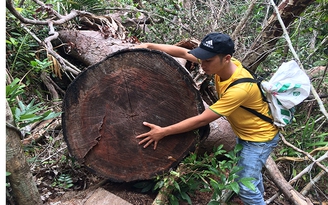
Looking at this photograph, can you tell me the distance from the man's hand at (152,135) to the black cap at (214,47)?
709 millimetres

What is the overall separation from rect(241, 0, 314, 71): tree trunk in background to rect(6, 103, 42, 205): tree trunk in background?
9.81 feet

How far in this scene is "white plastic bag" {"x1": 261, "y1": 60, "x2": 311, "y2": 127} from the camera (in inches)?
84.1

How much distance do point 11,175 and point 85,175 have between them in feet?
3.26

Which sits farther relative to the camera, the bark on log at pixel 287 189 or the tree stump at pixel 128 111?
the bark on log at pixel 287 189

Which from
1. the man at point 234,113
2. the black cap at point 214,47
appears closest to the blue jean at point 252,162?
the man at point 234,113

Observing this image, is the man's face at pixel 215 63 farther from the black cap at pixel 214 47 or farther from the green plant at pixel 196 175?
the green plant at pixel 196 175

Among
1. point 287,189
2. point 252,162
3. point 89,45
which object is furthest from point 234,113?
point 89,45

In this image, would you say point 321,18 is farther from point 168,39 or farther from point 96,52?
point 96,52

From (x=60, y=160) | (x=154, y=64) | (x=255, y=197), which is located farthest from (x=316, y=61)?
(x=60, y=160)

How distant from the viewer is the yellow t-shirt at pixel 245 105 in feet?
6.77

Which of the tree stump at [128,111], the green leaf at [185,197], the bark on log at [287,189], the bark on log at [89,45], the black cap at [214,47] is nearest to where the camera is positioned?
the black cap at [214,47]

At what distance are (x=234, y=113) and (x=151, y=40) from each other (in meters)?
3.28

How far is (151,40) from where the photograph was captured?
5.21m

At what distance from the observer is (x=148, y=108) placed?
2.39 metres
